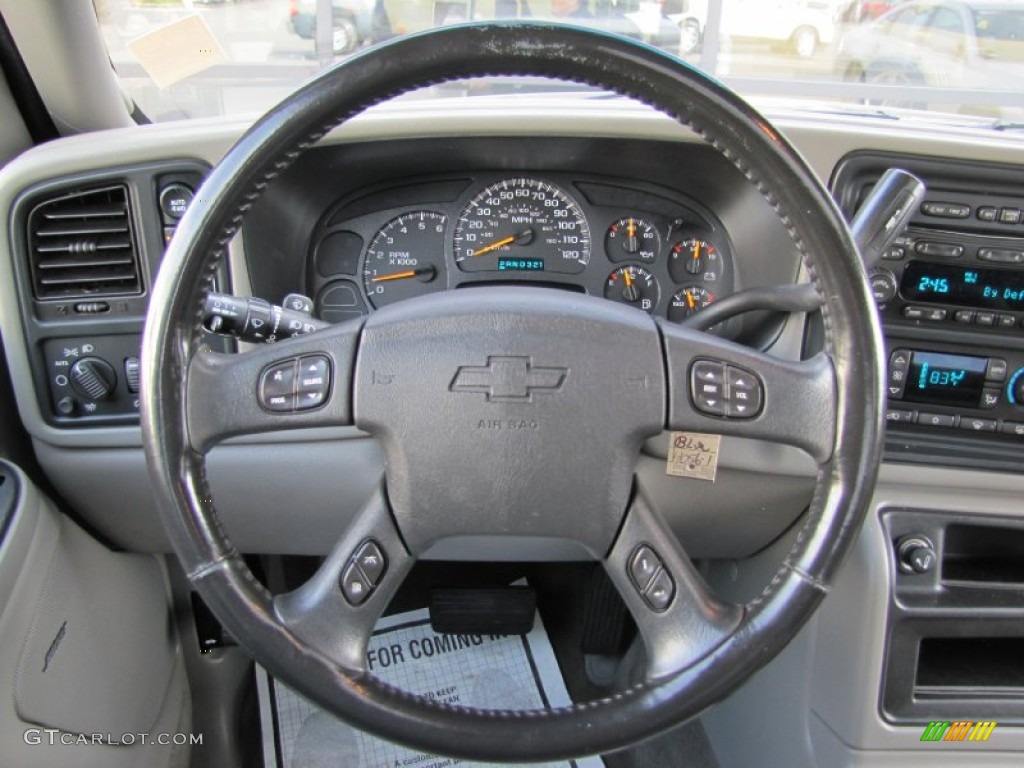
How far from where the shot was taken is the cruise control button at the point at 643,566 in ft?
3.08

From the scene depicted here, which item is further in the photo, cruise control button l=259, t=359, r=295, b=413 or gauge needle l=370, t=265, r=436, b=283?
gauge needle l=370, t=265, r=436, b=283

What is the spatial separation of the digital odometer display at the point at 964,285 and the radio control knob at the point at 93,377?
127 cm

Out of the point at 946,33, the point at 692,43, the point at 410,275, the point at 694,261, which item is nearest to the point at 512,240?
the point at 410,275

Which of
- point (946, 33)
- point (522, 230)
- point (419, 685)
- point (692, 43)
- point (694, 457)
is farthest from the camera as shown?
point (946, 33)

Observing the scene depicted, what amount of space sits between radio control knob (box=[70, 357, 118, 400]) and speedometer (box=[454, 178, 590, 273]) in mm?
607

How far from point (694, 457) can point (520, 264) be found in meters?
0.55

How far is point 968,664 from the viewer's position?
147 cm

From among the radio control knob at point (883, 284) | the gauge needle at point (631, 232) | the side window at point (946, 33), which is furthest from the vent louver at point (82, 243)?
the side window at point (946, 33)

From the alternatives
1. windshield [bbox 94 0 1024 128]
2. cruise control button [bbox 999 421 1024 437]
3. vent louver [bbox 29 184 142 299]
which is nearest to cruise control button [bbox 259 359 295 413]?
windshield [bbox 94 0 1024 128]

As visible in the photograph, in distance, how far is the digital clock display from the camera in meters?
1.53

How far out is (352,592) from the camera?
910 millimetres

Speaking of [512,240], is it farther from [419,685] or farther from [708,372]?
[419,685]

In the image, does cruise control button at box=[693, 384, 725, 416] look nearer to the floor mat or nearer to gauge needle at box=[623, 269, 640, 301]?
gauge needle at box=[623, 269, 640, 301]

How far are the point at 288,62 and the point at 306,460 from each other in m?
1.16
